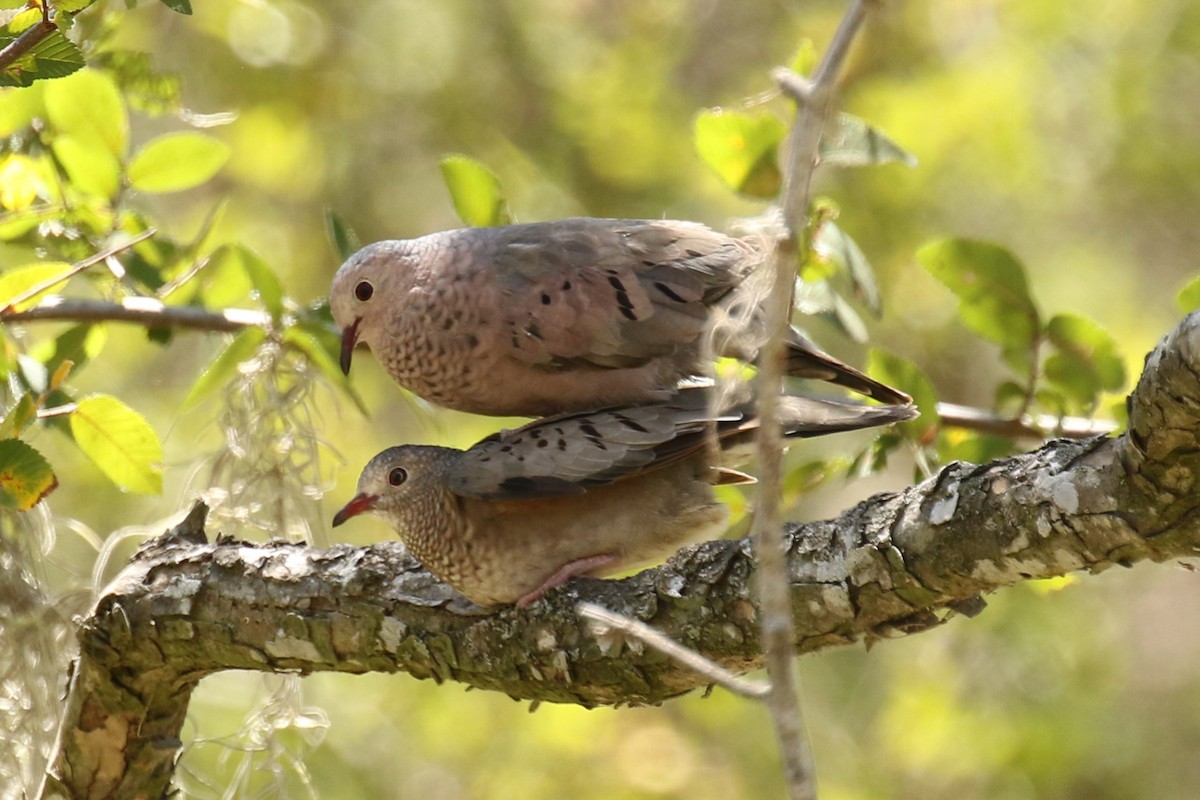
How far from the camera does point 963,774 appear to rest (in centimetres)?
514

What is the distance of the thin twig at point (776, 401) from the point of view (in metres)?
1.21

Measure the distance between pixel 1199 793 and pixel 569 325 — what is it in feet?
15.9

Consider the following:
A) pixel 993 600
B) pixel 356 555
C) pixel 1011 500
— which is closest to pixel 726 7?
pixel 993 600

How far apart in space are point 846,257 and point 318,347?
133cm

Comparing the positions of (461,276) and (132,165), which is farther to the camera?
(132,165)

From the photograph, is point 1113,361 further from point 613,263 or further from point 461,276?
point 461,276

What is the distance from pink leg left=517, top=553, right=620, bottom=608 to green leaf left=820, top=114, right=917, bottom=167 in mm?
1030

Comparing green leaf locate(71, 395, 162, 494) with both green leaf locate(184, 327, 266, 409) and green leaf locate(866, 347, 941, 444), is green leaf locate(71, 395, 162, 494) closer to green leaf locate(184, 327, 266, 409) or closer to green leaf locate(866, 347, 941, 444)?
green leaf locate(184, 327, 266, 409)

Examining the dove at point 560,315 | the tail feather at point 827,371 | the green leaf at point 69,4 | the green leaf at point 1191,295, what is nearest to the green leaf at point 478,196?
the dove at point 560,315

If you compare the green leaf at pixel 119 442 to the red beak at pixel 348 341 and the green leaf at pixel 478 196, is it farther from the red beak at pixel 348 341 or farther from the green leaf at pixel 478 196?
the green leaf at pixel 478 196

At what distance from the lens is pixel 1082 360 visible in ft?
9.73

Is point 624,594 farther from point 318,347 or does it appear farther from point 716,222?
point 716,222

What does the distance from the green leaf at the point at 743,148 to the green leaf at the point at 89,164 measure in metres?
1.40

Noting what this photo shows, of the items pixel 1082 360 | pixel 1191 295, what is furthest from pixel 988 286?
pixel 1191 295
